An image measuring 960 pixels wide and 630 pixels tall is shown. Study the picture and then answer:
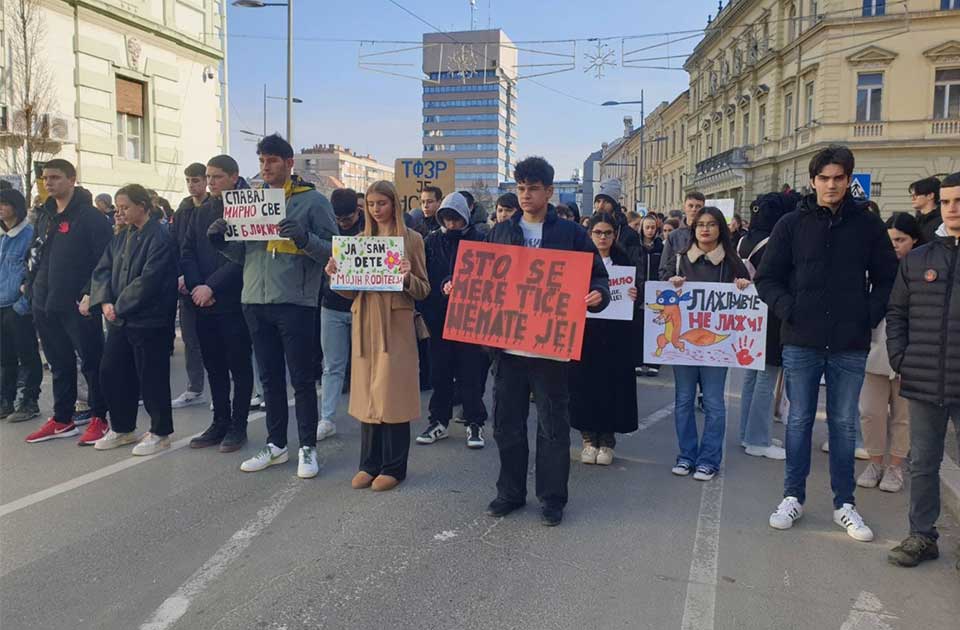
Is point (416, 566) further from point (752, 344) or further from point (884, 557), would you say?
point (752, 344)

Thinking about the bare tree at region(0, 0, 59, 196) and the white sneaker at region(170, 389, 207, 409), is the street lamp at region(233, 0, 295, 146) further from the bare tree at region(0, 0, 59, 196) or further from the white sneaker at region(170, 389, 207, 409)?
the white sneaker at region(170, 389, 207, 409)

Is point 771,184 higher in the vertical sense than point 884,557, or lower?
higher

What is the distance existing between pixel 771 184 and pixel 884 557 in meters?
45.7

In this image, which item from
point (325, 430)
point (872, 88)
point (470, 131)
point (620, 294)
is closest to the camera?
point (620, 294)

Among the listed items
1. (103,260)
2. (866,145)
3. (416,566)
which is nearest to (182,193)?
(103,260)

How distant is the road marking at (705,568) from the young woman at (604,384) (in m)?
0.89

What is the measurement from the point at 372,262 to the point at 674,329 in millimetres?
2442

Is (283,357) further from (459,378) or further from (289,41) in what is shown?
(289,41)

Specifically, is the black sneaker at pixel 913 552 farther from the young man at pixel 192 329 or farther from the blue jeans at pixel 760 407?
the young man at pixel 192 329

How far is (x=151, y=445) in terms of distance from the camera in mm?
6113

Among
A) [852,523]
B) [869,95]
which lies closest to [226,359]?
[852,523]

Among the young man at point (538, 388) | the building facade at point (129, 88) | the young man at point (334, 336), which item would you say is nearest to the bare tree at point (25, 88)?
the building facade at point (129, 88)

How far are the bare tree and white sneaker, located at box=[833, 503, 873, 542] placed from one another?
17095mm

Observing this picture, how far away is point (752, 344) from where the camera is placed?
228 inches
